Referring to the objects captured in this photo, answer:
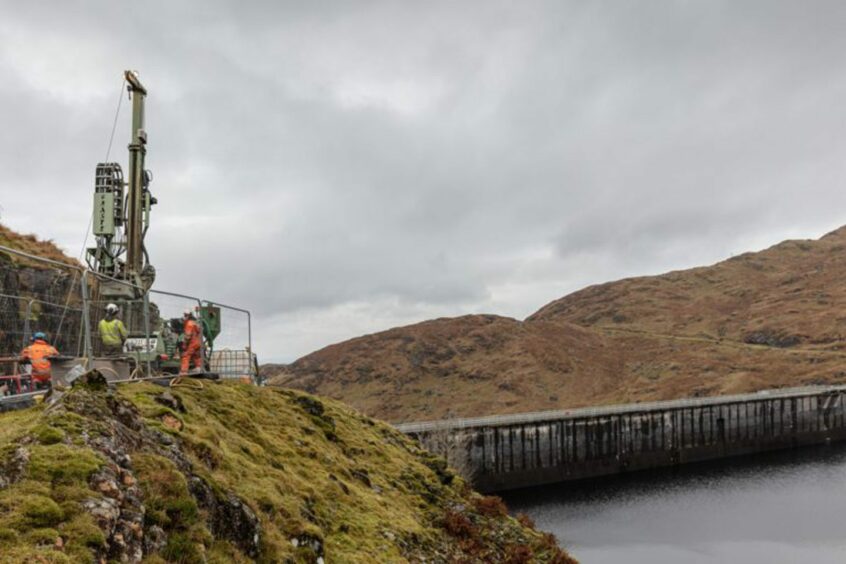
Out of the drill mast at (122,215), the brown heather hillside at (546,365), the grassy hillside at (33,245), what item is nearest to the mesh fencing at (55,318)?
the drill mast at (122,215)

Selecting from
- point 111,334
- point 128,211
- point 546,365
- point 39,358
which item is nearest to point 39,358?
point 39,358

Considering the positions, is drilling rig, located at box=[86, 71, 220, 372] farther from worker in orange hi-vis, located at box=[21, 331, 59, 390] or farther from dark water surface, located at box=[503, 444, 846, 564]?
dark water surface, located at box=[503, 444, 846, 564]

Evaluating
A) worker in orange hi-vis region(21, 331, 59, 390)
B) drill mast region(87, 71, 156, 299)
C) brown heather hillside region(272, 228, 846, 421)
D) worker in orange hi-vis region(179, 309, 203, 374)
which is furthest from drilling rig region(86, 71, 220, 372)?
brown heather hillside region(272, 228, 846, 421)

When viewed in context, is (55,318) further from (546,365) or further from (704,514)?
(546,365)

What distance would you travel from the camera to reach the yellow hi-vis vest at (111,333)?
52.3 feet

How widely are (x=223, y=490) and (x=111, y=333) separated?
7597 millimetres

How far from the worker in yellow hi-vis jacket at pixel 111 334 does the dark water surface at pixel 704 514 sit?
40.1 meters

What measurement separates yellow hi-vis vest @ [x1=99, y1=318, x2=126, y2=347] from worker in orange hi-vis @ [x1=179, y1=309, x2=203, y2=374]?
9.87 feet

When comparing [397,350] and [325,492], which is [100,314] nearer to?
[325,492]

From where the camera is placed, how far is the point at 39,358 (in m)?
13.7

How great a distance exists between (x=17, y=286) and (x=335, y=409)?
1333 centimetres

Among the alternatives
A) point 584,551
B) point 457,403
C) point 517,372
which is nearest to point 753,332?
point 517,372

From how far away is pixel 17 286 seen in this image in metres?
15.1

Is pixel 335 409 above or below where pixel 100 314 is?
below
